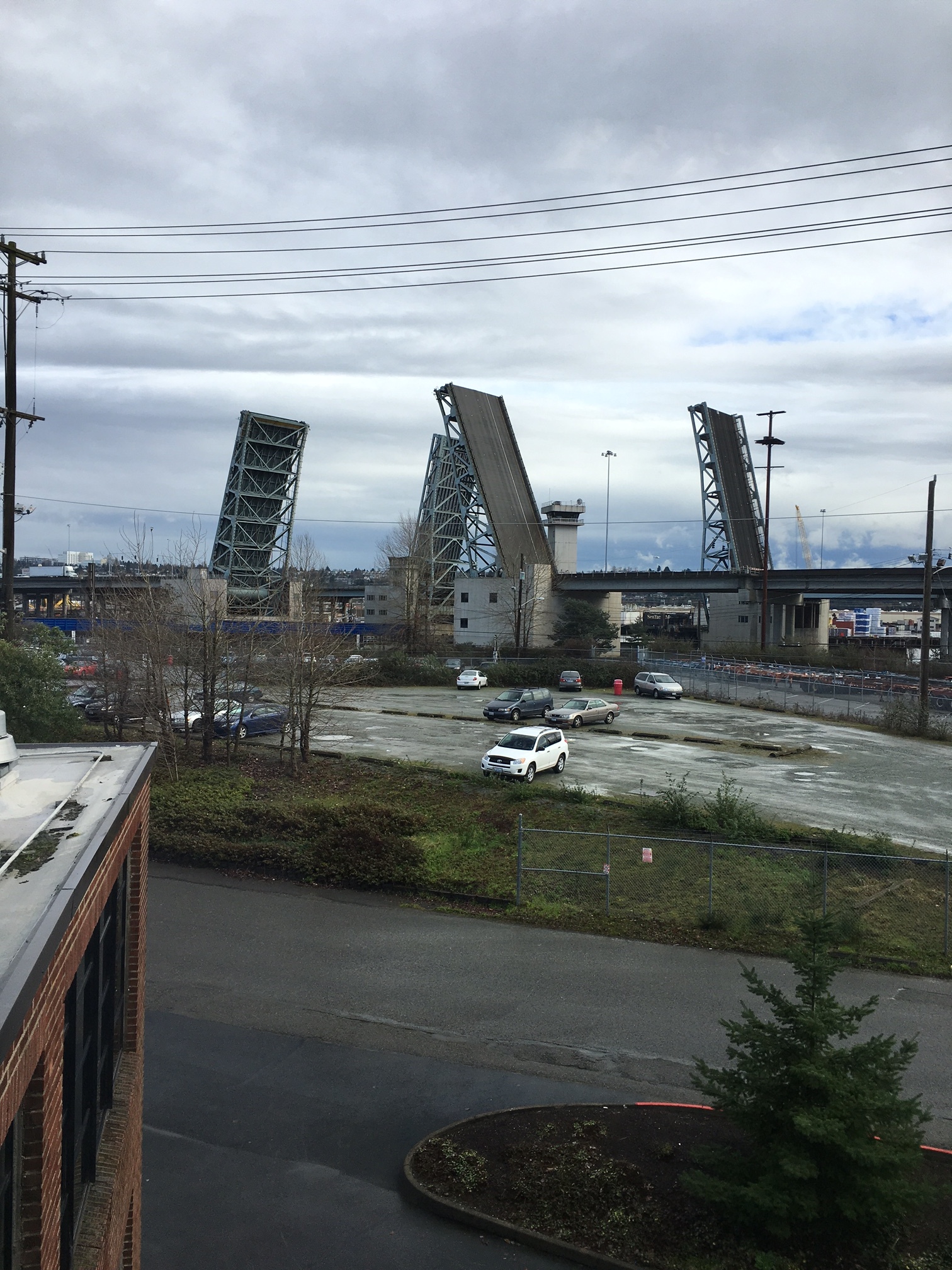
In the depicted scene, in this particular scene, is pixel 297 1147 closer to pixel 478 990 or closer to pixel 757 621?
pixel 478 990

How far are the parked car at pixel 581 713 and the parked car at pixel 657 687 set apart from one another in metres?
10.4

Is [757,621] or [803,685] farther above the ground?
[757,621]

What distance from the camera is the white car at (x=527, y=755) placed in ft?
82.6

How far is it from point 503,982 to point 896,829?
12191mm

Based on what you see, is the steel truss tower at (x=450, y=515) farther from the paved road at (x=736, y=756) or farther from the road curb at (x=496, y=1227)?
the road curb at (x=496, y=1227)

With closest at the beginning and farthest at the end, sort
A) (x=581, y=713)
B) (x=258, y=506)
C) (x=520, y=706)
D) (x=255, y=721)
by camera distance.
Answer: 1. (x=255, y=721)
2. (x=581, y=713)
3. (x=520, y=706)
4. (x=258, y=506)

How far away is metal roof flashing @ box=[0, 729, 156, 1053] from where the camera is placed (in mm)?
3535

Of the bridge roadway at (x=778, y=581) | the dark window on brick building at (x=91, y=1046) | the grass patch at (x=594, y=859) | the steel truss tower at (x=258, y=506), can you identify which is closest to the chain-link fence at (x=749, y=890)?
the grass patch at (x=594, y=859)

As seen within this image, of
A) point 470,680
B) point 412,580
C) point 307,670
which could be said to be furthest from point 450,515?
point 307,670

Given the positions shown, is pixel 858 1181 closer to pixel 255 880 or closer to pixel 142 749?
pixel 142 749

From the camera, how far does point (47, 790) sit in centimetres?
630

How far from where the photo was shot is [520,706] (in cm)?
3738

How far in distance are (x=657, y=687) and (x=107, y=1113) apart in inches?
1712

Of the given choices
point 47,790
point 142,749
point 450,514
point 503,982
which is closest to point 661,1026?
point 503,982
